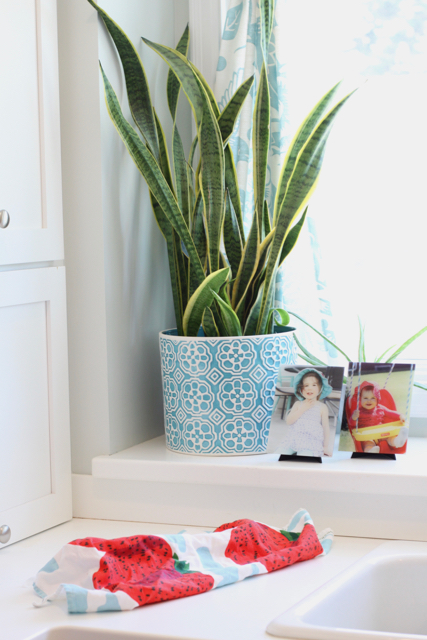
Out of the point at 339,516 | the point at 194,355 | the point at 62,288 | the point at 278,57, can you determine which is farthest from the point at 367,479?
the point at 278,57

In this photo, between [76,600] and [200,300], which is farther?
[200,300]

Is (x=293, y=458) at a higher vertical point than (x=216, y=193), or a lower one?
lower

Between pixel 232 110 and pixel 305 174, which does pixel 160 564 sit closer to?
pixel 305 174

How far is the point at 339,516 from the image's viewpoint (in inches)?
50.1

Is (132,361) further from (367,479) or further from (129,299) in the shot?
(367,479)

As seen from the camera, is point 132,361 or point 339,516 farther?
point 132,361

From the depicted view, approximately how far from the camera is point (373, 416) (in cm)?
133

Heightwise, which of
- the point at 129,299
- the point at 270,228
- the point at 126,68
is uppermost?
the point at 126,68

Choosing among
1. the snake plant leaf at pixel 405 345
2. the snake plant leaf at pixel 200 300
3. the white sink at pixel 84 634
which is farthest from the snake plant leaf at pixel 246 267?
the white sink at pixel 84 634

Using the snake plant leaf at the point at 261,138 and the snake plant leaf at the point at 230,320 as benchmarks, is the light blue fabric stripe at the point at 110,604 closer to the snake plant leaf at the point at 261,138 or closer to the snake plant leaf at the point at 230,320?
the snake plant leaf at the point at 230,320

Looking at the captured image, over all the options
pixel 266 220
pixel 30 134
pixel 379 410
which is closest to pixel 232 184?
pixel 266 220

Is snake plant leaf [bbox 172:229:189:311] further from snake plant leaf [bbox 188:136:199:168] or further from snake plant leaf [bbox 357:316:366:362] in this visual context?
snake plant leaf [bbox 357:316:366:362]

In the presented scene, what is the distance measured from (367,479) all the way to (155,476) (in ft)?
1.30

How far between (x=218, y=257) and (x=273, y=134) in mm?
345
